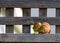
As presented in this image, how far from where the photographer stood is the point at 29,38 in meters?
1.20

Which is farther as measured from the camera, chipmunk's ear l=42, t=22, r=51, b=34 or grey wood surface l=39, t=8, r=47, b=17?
grey wood surface l=39, t=8, r=47, b=17

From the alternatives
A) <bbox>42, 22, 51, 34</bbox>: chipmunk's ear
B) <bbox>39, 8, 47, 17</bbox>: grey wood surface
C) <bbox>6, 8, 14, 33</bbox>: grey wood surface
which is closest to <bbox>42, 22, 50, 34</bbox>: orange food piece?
<bbox>42, 22, 51, 34</bbox>: chipmunk's ear

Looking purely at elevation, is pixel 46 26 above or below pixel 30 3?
below

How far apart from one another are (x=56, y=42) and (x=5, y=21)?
0.40m

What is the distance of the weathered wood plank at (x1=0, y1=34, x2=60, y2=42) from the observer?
3.92 feet

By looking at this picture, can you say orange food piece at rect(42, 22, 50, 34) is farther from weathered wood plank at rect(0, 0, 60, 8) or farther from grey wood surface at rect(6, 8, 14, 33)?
grey wood surface at rect(6, 8, 14, 33)

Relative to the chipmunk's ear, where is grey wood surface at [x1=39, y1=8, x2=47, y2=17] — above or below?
above

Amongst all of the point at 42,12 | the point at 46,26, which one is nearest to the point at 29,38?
the point at 46,26

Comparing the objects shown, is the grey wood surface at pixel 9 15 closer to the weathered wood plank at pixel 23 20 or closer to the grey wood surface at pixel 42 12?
the weathered wood plank at pixel 23 20

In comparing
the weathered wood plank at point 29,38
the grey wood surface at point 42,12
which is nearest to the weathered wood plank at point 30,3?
the grey wood surface at point 42,12

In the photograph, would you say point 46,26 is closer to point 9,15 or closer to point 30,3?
point 30,3

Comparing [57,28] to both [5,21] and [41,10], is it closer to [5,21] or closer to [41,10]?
[41,10]

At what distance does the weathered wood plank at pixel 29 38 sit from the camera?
3.92 feet

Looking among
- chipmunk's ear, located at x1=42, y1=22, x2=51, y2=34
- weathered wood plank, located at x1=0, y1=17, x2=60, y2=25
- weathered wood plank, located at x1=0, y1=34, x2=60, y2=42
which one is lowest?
weathered wood plank, located at x1=0, y1=34, x2=60, y2=42
